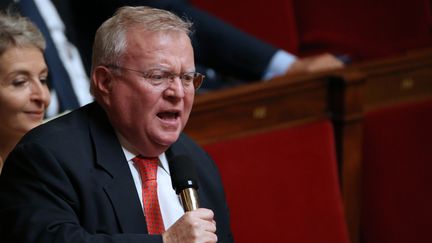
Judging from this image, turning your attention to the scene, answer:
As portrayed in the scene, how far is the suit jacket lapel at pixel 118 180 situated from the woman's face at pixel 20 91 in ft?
0.48

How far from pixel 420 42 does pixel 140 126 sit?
101 centimetres

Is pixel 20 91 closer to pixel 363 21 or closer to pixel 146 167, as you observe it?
pixel 146 167

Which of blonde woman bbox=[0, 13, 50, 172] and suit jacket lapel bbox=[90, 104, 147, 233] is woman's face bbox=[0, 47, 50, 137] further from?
suit jacket lapel bbox=[90, 104, 147, 233]

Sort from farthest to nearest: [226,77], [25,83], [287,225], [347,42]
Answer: [347,42] → [226,77] → [287,225] → [25,83]

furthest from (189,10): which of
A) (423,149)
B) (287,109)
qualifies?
(423,149)

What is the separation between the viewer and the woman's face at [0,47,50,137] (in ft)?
3.11

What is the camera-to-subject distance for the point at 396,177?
1.36 metres

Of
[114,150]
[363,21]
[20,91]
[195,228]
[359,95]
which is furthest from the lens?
[363,21]

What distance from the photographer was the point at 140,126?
819mm

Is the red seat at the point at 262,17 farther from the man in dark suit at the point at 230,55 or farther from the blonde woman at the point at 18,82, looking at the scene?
the blonde woman at the point at 18,82

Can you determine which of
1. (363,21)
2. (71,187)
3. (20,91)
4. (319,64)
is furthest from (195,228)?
(363,21)

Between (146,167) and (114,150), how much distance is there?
1.7 inches

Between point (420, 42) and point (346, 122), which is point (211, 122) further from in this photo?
point (420, 42)

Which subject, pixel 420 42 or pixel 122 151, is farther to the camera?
pixel 420 42
